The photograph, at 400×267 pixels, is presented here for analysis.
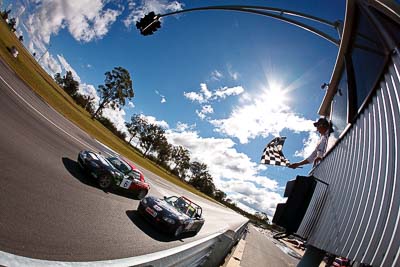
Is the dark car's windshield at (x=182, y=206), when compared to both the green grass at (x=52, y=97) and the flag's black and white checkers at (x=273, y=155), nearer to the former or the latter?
the flag's black and white checkers at (x=273, y=155)

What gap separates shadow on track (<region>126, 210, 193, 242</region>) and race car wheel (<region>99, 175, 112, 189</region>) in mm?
1385

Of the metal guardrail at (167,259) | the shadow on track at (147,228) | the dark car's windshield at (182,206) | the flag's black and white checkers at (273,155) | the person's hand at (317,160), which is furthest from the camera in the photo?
the dark car's windshield at (182,206)

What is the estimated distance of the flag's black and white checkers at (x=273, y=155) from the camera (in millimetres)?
6688

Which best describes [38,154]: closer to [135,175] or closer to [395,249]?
[135,175]

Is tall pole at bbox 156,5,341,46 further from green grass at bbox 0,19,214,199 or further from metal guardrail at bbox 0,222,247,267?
green grass at bbox 0,19,214,199

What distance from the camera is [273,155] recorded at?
6.82 m

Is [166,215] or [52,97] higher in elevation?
[52,97]

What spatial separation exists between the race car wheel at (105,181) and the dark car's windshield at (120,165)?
1.10 meters

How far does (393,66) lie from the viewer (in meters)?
2.84

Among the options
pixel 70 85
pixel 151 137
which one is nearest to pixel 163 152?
pixel 151 137

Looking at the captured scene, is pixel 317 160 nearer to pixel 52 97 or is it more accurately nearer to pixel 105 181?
pixel 105 181

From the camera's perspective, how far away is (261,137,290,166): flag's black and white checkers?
6688 mm

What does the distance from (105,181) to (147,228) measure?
2.42 meters

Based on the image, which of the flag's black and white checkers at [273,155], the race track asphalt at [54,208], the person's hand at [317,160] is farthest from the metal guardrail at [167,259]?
the person's hand at [317,160]
